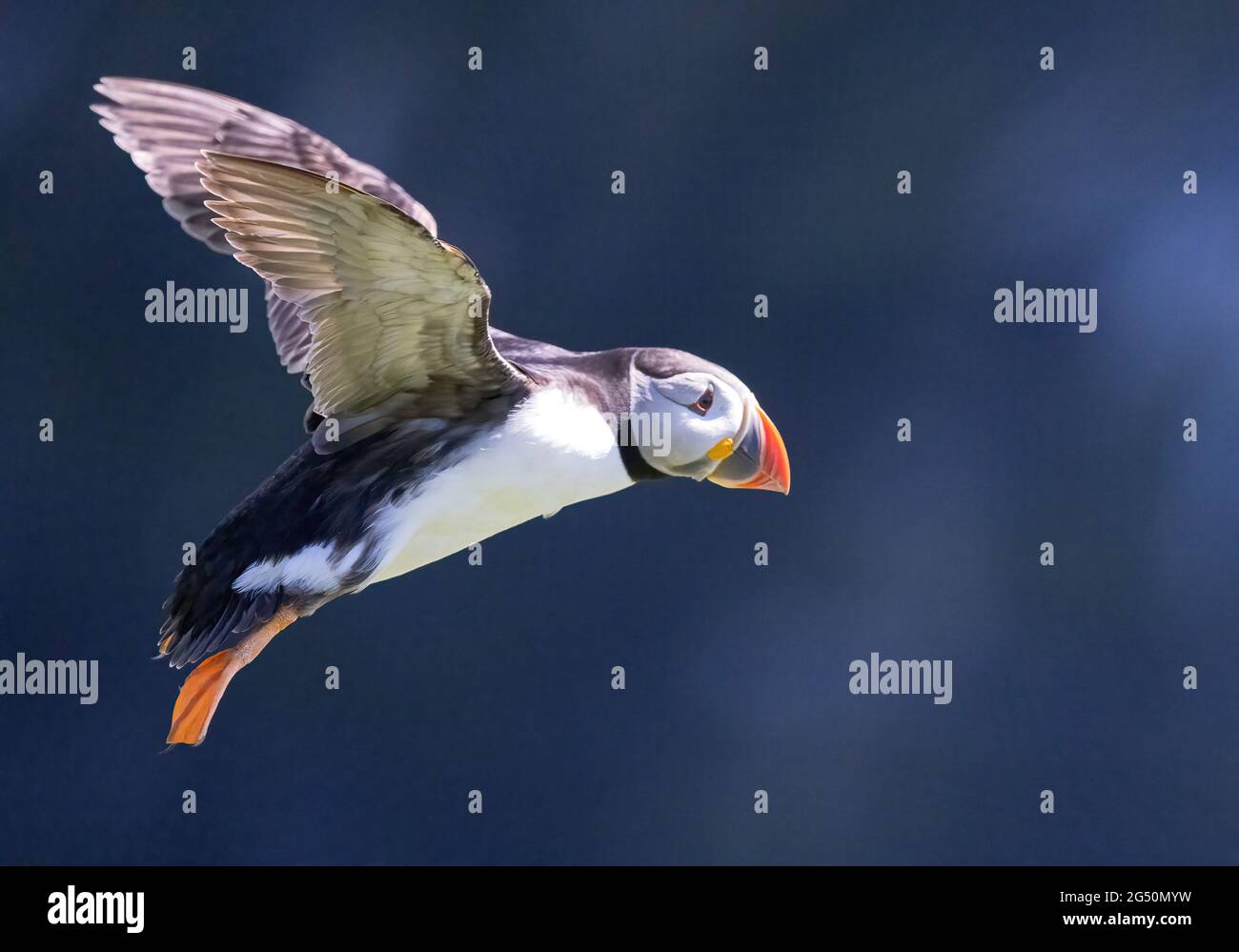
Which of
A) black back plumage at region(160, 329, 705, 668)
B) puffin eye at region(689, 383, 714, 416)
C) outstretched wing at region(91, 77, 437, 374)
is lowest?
black back plumage at region(160, 329, 705, 668)

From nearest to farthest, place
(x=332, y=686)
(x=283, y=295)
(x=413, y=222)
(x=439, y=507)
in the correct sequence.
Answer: (x=413, y=222) → (x=283, y=295) → (x=439, y=507) → (x=332, y=686)

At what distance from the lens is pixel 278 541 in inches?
81.0

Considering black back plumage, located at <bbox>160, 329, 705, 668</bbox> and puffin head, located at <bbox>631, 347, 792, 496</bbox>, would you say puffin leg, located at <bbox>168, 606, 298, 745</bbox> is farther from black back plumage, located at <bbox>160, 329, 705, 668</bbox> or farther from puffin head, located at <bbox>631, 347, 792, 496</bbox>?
puffin head, located at <bbox>631, 347, 792, 496</bbox>

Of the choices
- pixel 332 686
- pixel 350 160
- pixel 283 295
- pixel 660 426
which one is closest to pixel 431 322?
pixel 283 295

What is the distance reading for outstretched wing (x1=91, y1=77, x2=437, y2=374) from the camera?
7.42ft

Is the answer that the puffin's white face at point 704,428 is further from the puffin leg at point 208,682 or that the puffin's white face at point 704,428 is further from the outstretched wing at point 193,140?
the puffin leg at point 208,682

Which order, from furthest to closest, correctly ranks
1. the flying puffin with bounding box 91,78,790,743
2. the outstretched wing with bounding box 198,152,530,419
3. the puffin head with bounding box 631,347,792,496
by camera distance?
the puffin head with bounding box 631,347,792,496 < the flying puffin with bounding box 91,78,790,743 < the outstretched wing with bounding box 198,152,530,419

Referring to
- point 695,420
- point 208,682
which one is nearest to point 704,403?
point 695,420

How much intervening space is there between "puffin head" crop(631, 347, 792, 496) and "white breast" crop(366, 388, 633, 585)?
8 cm

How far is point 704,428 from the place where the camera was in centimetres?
214

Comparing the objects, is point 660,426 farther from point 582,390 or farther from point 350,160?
point 350,160

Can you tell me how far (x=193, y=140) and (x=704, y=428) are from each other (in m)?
0.81

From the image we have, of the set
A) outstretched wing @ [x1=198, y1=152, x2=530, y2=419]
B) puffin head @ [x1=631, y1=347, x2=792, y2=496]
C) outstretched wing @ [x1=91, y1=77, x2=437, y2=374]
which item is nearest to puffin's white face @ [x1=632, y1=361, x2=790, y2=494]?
puffin head @ [x1=631, y1=347, x2=792, y2=496]

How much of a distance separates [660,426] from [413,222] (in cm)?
47
